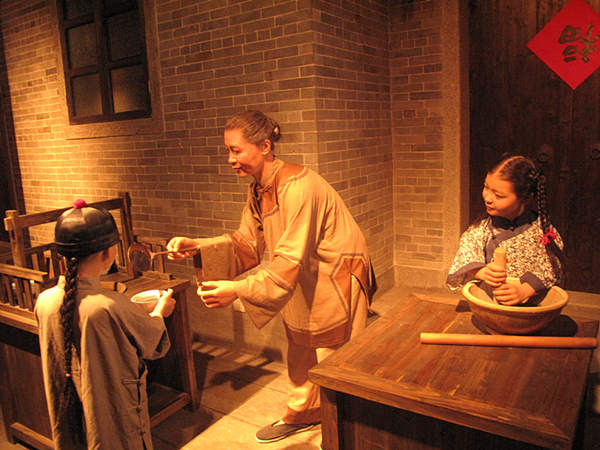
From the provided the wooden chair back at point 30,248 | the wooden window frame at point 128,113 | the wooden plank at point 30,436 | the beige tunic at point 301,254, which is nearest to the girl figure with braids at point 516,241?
the beige tunic at point 301,254

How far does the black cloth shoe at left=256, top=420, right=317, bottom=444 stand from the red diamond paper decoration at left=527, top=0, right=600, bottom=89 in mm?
3438

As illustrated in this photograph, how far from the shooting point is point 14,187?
21.2ft

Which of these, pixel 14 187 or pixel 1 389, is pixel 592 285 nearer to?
pixel 1 389

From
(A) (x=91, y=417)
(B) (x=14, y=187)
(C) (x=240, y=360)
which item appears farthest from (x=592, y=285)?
(B) (x=14, y=187)

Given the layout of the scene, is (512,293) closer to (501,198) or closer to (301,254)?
(501,198)

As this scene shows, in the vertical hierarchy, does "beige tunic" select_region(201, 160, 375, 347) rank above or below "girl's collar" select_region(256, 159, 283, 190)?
below

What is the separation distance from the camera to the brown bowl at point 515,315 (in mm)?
1761

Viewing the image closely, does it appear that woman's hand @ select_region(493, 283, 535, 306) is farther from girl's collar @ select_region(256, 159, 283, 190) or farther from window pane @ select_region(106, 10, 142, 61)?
window pane @ select_region(106, 10, 142, 61)

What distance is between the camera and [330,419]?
178 centimetres

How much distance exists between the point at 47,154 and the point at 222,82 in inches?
Answer: 117

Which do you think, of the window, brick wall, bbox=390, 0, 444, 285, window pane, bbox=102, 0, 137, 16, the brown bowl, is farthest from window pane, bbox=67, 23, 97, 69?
the brown bowl

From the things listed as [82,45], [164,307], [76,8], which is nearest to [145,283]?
[164,307]

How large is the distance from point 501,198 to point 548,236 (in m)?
0.25

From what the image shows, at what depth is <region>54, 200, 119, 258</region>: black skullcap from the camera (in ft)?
5.86
